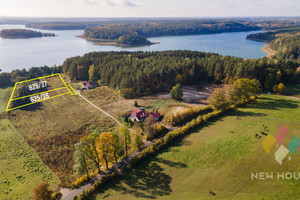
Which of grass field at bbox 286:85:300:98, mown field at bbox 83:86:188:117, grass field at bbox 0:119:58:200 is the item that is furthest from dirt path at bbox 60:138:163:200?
grass field at bbox 286:85:300:98

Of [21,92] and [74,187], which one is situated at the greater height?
Result: [21,92]

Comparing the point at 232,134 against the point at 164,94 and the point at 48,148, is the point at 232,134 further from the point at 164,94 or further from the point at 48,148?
the point at 48,148

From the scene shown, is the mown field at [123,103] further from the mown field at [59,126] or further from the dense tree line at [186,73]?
the mown field at [59,126]

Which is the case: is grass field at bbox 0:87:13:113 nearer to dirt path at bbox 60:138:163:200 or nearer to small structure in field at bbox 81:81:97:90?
small structure in field at bbox 81:81:97:90

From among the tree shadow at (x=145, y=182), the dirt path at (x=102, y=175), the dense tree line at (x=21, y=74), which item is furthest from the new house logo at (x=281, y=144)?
the dense tree line at (x=21, y=74)

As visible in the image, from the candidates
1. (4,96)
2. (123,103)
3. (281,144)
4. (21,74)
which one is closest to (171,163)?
(281,144)

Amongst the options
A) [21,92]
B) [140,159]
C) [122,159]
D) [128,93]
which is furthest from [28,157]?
[21,92]
